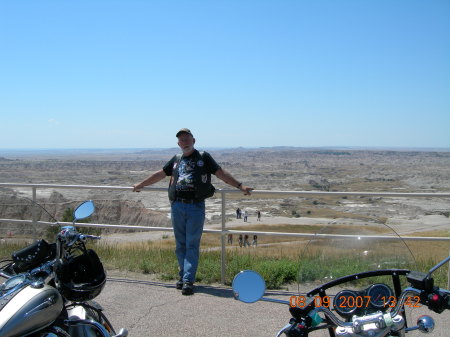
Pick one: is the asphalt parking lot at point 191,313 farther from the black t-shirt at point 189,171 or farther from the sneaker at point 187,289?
the black t-shirt at point 189,171

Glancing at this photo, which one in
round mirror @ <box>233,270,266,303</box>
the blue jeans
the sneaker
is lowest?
the sneaker

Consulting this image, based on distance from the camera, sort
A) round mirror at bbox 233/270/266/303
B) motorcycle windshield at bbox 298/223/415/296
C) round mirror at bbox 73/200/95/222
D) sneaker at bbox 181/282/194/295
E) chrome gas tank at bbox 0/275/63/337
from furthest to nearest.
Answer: sneaker at bbox 181/282/194/295 < round mirror at bbox 73/200/95/222 < motorcycle windshield at bbox 298/223/415/296 < chrome gas tank at bbox 0/275/63/337 < round mirror at bbox 233/270/266/303

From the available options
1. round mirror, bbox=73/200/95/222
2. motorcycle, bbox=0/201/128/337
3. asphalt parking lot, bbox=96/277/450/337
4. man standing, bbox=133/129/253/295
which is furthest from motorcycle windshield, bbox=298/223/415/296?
man standing, bbox=133/129/253/295

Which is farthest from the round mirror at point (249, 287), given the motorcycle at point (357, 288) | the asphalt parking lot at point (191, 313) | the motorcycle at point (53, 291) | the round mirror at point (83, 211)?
the asphalt parking lot at point (191, 313)

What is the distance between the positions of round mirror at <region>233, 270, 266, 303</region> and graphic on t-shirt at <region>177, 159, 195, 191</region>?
3.49m

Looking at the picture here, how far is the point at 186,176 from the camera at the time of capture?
591 centimetres

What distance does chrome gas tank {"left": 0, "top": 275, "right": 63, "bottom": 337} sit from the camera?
2.63 metres

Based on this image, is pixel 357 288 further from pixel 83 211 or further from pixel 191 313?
pixel 191 313

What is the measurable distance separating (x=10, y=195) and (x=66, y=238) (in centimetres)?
127

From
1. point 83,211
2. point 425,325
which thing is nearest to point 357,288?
point 425,325

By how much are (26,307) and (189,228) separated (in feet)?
11.0

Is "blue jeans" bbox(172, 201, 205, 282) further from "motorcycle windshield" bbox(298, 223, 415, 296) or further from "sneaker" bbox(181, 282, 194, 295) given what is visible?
"motorcycle windshield" bbox(298, 223, 415, 296)

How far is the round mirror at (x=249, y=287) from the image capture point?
2426 millimetres

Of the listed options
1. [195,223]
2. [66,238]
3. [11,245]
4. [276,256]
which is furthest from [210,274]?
[66,238]
